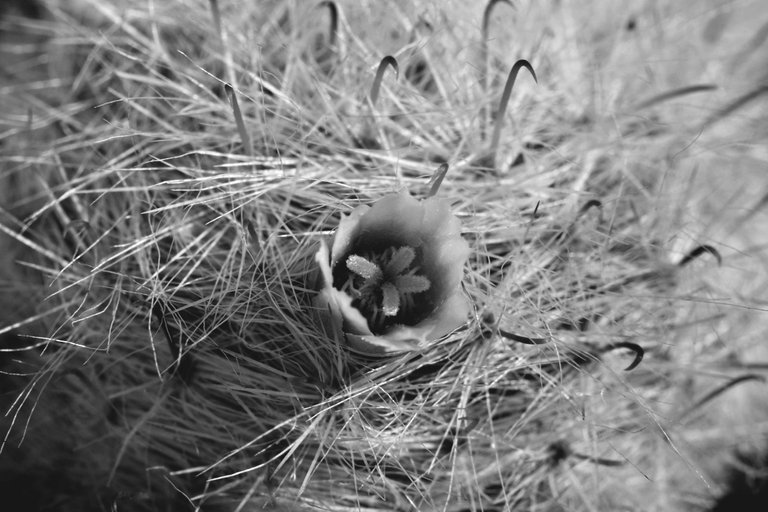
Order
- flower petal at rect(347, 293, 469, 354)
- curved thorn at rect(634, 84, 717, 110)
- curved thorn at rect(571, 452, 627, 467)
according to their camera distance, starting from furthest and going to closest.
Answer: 1. curved thorn at rect(634, 84, 717, 110)
2. curved thorn at rect(571, 452, 627, 467)
3. flower petal at rect(347, 293, 469, 354)

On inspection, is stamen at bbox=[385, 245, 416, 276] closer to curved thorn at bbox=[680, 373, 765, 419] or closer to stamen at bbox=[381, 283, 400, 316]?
stamen at bbox=[381, 283, 400, 316]

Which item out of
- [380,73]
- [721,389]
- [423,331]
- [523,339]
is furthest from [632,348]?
[380,73]

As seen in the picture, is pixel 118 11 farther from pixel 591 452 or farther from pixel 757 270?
pixel 757 270

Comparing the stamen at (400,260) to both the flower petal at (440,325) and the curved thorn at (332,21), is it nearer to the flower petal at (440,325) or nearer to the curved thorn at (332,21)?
the flower petal at (440,325)

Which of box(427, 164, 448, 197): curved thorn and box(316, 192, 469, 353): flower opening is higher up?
box(427, 164, 448, 197): curved thorn

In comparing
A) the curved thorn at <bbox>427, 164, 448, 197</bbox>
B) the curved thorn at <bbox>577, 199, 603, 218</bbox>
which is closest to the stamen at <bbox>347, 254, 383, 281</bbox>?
the curved thorn at <bbox>427, 164, 448, 197</bbox>
